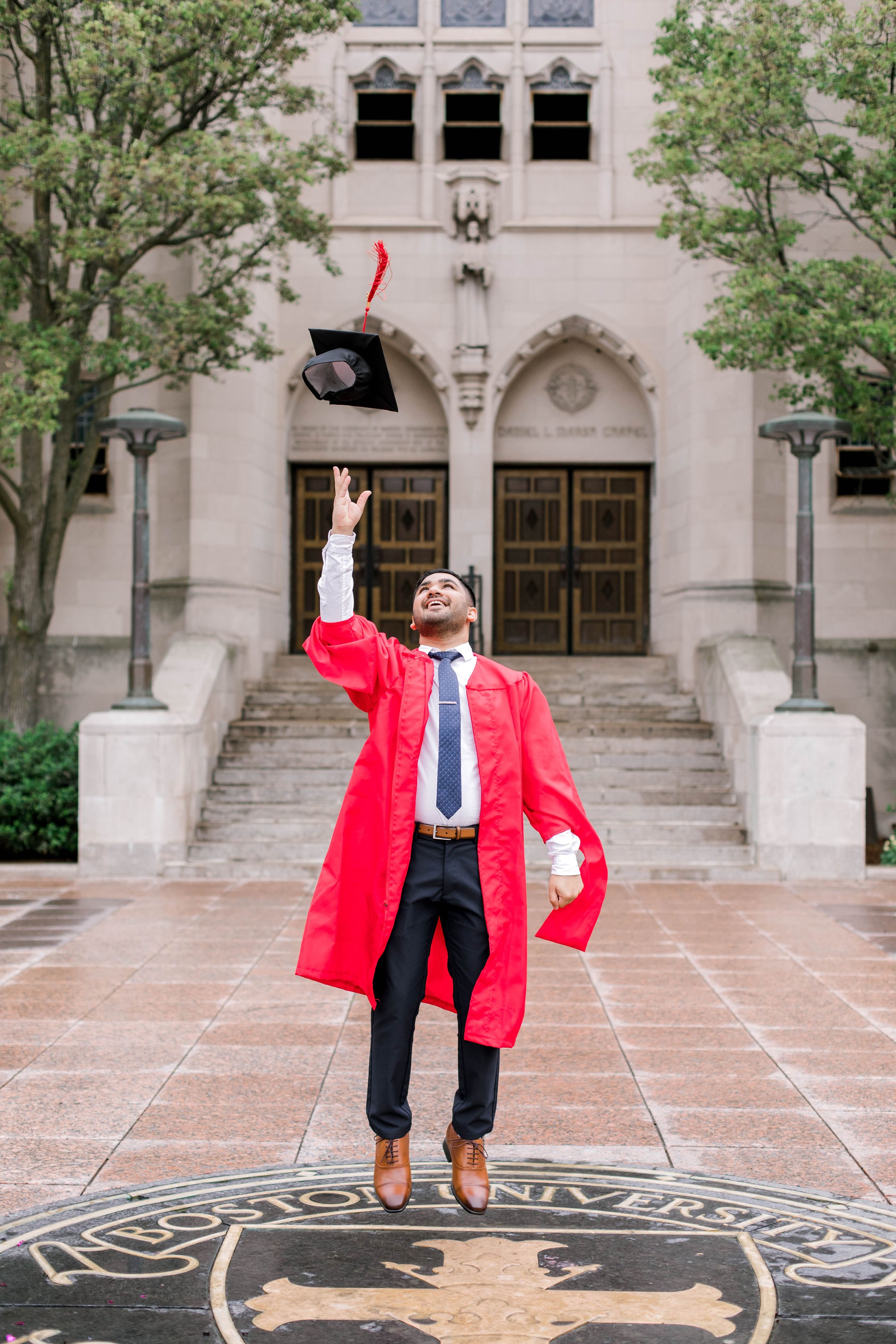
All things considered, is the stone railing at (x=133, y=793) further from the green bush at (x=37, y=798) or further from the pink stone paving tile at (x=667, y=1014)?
the pink stone paving tile at (x=667, y=1014)

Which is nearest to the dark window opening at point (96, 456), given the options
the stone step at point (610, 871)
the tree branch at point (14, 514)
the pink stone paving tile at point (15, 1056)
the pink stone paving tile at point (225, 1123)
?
the tree branch at point (14, 514)

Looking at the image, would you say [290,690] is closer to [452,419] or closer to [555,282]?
[452,419]

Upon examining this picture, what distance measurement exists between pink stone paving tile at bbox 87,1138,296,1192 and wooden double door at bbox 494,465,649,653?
47.5 feet

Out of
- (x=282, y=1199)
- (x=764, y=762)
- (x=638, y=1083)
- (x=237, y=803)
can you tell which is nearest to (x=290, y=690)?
(x=237, y=803)

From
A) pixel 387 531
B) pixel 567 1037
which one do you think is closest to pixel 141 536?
pixel 387 531

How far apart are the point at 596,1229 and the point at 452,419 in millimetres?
15274

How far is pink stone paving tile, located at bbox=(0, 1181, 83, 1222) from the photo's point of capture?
4.34 m

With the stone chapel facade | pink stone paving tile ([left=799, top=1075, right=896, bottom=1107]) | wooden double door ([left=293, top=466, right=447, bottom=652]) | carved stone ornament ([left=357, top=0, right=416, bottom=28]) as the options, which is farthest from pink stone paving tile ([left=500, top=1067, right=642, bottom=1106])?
carved stone ornament ([left=357, top=0, right=416, bottom=28])

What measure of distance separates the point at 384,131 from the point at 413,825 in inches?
647

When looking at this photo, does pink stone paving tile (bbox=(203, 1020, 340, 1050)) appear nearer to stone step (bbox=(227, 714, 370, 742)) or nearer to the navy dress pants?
the navy dress pants

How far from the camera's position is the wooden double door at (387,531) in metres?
19.3

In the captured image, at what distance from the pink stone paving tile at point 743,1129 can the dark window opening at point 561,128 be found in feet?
52.0

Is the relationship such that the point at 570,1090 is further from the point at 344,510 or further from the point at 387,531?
the point at 387,531

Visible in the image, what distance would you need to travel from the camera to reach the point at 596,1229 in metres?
4.14
